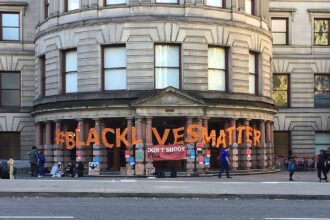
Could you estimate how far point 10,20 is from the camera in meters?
45.6

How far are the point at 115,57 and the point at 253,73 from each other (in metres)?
9.38

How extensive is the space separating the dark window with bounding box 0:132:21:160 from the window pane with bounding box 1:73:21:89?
11.6 ft

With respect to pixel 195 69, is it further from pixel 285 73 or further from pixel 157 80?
pixel 285 73

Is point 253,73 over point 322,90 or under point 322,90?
over

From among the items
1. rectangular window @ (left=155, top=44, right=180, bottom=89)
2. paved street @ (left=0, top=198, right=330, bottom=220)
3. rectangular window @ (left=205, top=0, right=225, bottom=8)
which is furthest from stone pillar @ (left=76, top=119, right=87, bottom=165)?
paved street @ (left=0, top=198, right=330, bottom=220)

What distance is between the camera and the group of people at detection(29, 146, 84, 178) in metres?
33.9

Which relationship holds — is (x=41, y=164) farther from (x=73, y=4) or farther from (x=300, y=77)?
(x=300, y=77)

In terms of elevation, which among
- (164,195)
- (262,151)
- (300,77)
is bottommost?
(164,195)

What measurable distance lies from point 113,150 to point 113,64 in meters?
5.11

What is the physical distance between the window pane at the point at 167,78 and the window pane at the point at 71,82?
5.31 meters

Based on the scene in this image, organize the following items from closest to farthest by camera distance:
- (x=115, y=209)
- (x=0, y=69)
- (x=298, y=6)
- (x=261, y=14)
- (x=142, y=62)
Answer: (x=115, y=209) → (x=142, y=62) → (x=261, y=14) → (x=0, y=69) → (x=298, y=6)

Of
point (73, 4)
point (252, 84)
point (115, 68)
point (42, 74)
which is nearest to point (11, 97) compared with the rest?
point (42, 74)

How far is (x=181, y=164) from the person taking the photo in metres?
36.2

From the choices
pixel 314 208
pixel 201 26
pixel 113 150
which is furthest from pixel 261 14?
pixel 314 208
